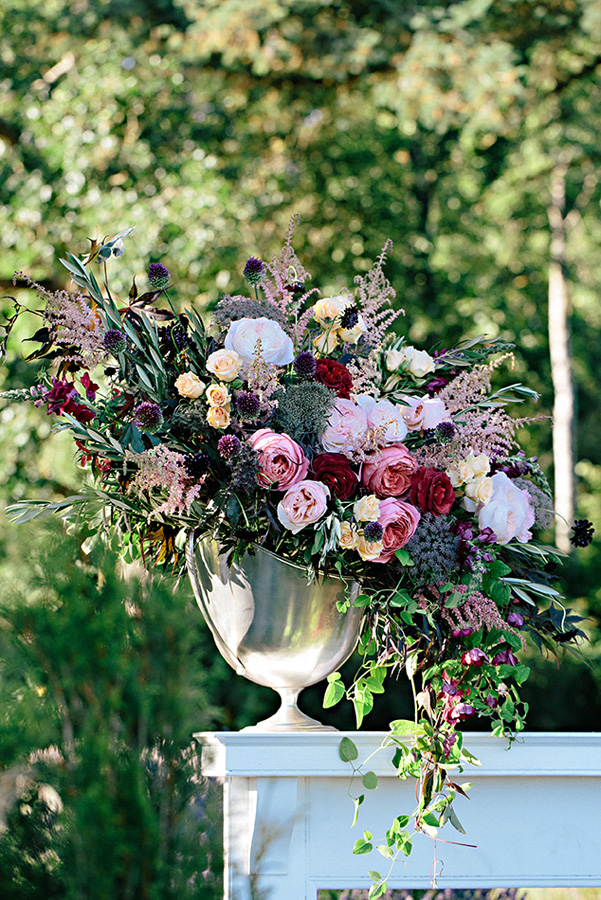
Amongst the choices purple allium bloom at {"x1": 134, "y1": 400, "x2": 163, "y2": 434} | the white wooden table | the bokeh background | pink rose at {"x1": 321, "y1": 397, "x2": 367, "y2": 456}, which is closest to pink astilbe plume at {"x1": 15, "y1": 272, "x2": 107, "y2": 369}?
purple allium bloom at {"x1": 134, "y1": 400, "x2": 163, "y2": 434}

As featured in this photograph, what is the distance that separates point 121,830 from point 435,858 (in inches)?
27.9

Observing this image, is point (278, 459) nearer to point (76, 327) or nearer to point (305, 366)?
point (305, 366)

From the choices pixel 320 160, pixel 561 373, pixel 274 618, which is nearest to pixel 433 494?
pixel 274 618

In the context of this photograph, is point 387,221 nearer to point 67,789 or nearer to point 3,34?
point 3,34

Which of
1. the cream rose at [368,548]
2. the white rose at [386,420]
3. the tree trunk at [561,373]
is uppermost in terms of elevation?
the white rose at [386,420]

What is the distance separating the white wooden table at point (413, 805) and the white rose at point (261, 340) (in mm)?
500

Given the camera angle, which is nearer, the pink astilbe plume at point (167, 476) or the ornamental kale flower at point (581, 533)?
the pink astilbe plume at point (167, 476)

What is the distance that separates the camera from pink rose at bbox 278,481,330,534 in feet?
3.60

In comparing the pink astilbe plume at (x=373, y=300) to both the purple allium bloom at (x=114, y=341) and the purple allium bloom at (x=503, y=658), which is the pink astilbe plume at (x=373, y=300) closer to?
the purple allium bloom at (x=114, y=341)

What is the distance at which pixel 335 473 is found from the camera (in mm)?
1153

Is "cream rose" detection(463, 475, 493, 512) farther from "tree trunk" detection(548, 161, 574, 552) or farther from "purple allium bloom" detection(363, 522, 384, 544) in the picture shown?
"tree trunk" detection(548, 161, 574, 552)

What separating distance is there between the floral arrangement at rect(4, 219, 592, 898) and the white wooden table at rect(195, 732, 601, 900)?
3 centimetres

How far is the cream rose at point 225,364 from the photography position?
3.80 feet

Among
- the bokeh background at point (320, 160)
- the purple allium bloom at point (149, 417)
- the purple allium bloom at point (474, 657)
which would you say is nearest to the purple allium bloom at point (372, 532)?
the purple allium bloom at point (474, 657)
